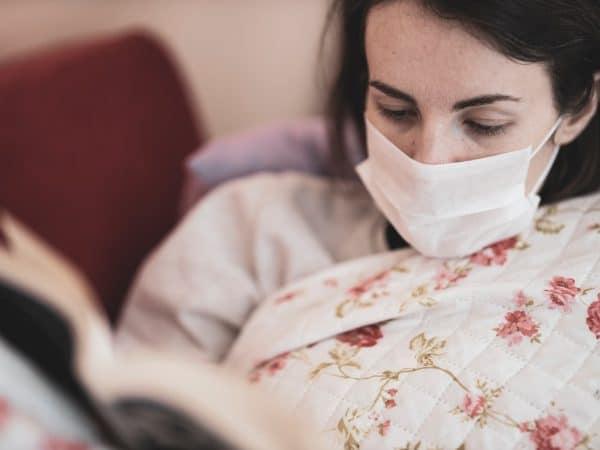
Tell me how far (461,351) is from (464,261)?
0.43 feet

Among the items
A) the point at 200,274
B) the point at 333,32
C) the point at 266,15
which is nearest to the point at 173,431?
the point at 200,274

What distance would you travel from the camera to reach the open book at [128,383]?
33cm

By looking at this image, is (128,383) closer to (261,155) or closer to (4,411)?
(4,411)

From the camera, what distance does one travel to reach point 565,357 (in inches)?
24.2

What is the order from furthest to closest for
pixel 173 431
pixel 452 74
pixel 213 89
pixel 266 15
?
pixel 213 89
pixel 266 15
pixel 452 74
pixel 173 431

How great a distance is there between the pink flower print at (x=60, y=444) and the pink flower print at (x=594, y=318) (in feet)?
1.65

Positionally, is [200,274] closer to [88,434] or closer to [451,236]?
[451,236]

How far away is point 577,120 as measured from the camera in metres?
0.72

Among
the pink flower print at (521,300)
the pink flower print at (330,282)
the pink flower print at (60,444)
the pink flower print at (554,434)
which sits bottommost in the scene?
the pink flower print at (554,434)

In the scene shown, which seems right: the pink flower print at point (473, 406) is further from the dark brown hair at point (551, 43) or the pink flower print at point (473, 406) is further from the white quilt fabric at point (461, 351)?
the dark brown hair at point (551, 43)

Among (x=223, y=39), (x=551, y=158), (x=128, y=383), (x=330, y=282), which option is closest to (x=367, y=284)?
(x=330, y=282)

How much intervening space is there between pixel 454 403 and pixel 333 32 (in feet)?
1.87

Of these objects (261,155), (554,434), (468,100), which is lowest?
(554,434)

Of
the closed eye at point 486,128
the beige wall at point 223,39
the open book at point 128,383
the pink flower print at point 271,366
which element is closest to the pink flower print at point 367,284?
the pink flower print at point 271,366
